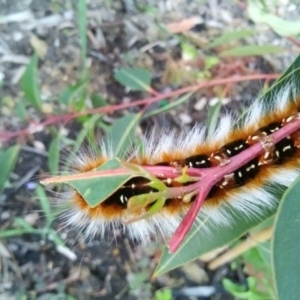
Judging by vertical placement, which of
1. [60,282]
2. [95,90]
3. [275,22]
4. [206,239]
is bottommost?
[60,282]

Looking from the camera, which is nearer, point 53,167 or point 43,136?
point 53,167

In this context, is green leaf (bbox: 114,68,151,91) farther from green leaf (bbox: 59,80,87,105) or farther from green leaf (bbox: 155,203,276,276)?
green leaf (bbox: 155,203,276,276)

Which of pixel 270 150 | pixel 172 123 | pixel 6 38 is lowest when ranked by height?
pixel 172 123

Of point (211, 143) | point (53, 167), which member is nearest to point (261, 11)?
point (211, 143)

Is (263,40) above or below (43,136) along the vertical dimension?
above

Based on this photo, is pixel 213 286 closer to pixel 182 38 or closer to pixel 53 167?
pixel 53 167

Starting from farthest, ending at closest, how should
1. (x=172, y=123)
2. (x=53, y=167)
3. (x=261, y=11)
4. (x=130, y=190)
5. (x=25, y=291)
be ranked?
1. (x=172, y=123)
2. (x=25, y=291)
3. (x=53, y=167)
4. (x=261, y=11)
5. (x=130, y=190)

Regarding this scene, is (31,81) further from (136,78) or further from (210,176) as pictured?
(210,176)

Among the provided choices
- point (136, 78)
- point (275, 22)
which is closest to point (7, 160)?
point (136, 78)

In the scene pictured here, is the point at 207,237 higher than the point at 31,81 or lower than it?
lower
